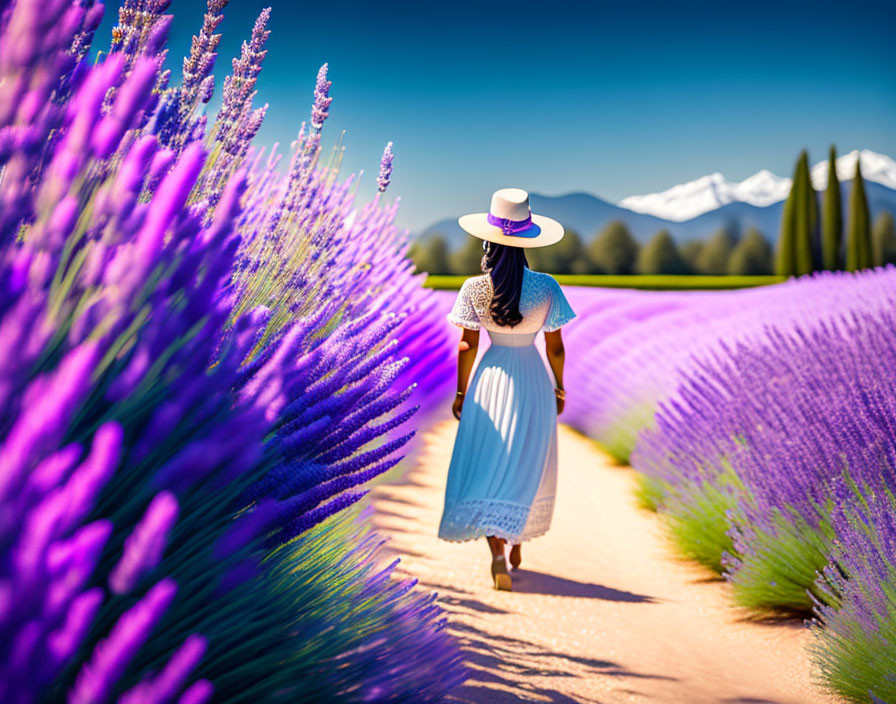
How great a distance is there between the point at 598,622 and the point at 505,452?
1.08 meters

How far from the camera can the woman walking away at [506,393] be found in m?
4.11

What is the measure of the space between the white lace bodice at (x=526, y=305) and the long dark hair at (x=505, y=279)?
0.12ft

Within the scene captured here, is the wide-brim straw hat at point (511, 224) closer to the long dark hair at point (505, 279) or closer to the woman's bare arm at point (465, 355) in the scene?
the long dark hair at point (505, 279)

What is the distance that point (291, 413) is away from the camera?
1.49 meters

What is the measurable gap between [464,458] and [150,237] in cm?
361

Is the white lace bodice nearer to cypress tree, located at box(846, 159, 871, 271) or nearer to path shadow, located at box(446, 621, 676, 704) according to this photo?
path shadow, located at box(446, 621, 676, 704)

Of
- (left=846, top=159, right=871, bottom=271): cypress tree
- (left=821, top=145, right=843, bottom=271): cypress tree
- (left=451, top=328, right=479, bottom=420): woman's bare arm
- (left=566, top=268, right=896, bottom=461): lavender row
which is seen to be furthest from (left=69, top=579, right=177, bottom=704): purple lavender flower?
(left=821, top=145, right=843, bottom=271): cypress tree

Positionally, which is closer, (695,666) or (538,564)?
(695,666)

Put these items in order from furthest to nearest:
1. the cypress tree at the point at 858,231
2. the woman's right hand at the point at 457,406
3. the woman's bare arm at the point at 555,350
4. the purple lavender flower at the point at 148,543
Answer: the cypress tree at the point at 858,231 → the woman's right hand at the point at 457,406 → the woman's bare arm at the point at 555,350 → the purple lavender flower at the point at 148,543

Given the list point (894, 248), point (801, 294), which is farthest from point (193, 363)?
point (894, 248)

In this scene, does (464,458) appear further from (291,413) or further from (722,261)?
(722,261)

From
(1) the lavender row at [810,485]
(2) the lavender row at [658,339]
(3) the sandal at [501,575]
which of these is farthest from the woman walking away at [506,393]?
(2) the lavender row at [658,339]

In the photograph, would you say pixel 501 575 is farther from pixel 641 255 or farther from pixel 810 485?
pixel 641 255

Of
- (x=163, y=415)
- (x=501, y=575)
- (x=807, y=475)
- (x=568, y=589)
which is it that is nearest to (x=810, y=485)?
(x=807, y=475)
